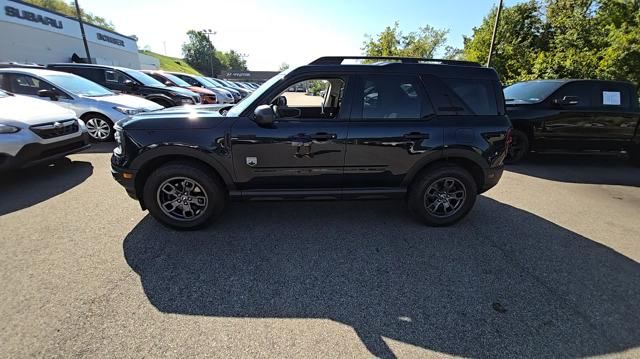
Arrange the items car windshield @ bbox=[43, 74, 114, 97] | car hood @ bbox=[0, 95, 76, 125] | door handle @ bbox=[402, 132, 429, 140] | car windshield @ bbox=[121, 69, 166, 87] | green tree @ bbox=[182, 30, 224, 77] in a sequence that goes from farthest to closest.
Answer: green tree @ bbox=[182, 30, 224, 77] < car windshield @ bbox=[121, 69, 166, 87] < car windshield @ bbox=[43, 74, 114, 97] < car hood @ bbox=[0, 95, 76, 125] < door handle @ bbox=[402, 132, 429, 140]

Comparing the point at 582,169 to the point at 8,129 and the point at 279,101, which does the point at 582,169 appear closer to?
the point at 279,101

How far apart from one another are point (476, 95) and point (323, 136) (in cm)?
187

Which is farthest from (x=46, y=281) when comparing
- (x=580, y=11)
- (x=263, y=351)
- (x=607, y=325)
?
(x=580, y=11)

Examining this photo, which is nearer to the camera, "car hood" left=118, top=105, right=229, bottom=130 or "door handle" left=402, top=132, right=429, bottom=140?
"car hood" left=118, top=105, right=229, bottom=130

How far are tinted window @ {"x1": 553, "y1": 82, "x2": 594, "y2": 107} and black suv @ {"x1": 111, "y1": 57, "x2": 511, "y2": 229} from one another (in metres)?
4.03

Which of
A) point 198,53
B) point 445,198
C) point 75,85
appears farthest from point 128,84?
point 198,53

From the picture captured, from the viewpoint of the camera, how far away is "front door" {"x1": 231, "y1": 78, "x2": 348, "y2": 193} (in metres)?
3.29

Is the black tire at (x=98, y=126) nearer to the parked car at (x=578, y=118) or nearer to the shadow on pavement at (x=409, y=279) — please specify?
the shadow on pavement at (x=409, y=279)

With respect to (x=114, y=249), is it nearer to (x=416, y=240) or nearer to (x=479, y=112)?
(x=416, y=240)

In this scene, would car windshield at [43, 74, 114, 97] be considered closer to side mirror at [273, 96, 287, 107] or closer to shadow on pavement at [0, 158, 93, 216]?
shadow on pavement at [0, 158, 93, 216]

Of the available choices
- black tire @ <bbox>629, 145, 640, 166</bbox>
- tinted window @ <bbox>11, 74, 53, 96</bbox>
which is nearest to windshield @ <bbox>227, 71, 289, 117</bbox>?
tinted window @ <bbox>11, 74, 53, 96</bbox>

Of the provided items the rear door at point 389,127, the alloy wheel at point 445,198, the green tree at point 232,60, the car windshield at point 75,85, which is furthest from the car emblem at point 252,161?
the green tree at point 232,60

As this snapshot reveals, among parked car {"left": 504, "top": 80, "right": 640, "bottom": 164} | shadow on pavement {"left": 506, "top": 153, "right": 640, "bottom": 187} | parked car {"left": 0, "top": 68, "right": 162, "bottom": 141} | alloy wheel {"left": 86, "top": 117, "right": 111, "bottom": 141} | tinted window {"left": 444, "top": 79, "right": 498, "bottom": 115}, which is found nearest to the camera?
tinted window {"left": 444, "top": 79, "right": 498, "bottom": 115}

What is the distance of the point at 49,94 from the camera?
22.0 feet
